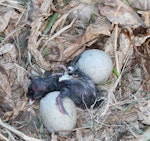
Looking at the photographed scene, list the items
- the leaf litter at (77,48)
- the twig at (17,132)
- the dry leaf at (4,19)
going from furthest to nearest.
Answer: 1. the dry leaf at (4,19)
2. the leaf litter at (77,48)
3. the twig at (17,132)

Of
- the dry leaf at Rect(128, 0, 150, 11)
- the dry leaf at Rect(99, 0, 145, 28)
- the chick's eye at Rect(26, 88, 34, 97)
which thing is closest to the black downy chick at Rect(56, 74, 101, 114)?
the chick's eye at Rect(26, 88, 34, 97)

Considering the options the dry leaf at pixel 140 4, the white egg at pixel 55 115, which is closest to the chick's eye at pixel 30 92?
the white egg at pixel 55 115

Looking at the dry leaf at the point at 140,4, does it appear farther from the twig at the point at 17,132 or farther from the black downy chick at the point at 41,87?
the twig at the point at 17,132

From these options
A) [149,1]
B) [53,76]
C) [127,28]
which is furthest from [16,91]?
[149,1]

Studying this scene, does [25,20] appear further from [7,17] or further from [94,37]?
[94,37]

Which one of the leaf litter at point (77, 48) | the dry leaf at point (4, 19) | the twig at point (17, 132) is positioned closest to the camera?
the twig at point (17, 132)
